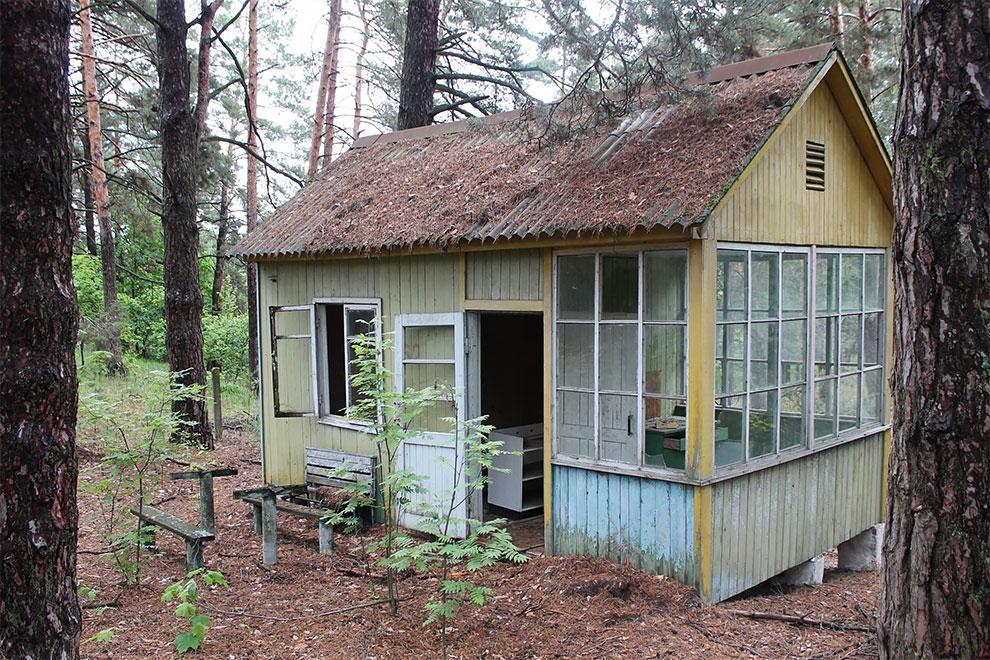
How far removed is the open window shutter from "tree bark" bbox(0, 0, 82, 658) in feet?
16.8

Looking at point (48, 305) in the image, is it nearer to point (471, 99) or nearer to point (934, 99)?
point (934, 99)

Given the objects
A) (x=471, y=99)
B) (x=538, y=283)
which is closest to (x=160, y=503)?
(x=538, y=283)

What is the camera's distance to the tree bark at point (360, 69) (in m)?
20.7

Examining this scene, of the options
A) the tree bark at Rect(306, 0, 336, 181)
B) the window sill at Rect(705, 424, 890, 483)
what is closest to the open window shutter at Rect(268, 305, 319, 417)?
the window sill at Rect(705, 424, 890, 483)

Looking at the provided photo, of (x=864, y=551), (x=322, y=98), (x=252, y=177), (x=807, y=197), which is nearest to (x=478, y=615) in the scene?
(x=807, y=197)

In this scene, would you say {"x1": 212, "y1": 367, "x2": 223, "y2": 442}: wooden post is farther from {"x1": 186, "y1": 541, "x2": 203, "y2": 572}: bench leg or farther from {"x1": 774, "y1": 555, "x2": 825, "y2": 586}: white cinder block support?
{"x1": 774, "y1": 555, "x2": 825, "y2": 586}: white cinder block support

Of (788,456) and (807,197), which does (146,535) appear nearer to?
(788,456)

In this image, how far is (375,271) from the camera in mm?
8367

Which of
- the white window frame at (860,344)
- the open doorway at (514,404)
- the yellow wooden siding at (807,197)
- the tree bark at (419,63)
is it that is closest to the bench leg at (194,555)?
the open doorway at (514,404)

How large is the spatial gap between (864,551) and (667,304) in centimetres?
484

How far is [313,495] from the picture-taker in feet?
28.1

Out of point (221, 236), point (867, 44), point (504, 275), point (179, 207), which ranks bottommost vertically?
point (504, 275)

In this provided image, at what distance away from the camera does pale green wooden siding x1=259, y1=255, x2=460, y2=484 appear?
7.82 metres

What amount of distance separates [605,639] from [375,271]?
4.55m
